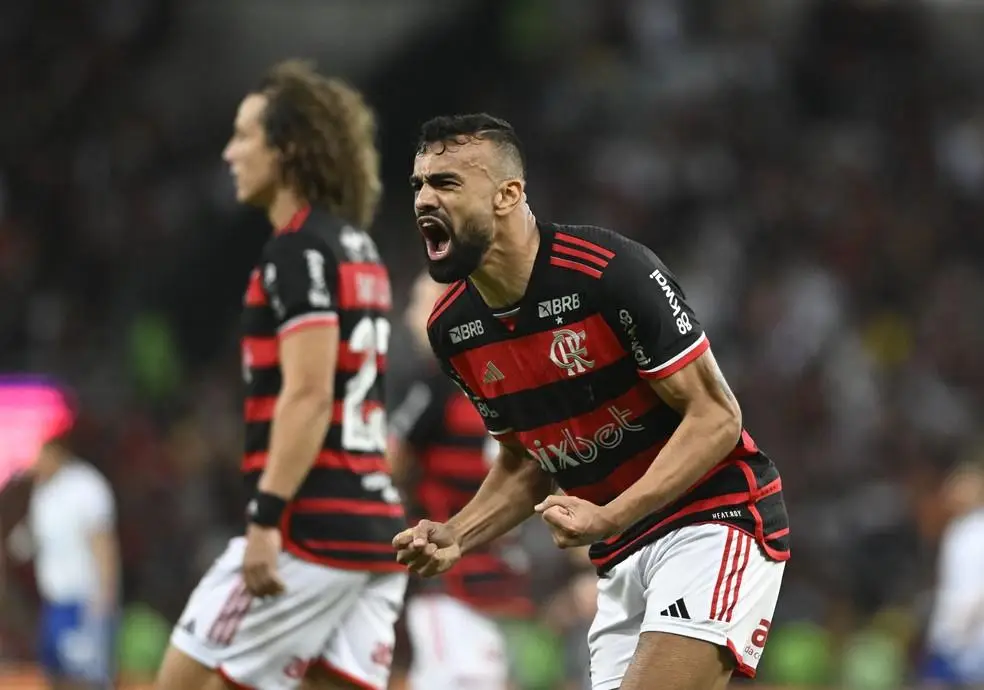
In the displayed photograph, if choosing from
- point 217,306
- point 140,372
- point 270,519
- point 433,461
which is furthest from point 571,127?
point 270,519

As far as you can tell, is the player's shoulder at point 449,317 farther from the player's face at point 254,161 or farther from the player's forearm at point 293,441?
the player's face at point 254,161

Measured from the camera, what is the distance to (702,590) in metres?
4.06

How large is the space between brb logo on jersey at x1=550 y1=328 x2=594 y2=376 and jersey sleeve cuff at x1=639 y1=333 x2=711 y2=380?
19 cm

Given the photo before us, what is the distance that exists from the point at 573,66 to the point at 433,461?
10.8 meters

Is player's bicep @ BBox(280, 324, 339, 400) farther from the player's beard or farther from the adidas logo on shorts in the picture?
the adidas logo on shorts

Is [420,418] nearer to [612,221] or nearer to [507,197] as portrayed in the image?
[507,197]

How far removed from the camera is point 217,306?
1520 centimetres

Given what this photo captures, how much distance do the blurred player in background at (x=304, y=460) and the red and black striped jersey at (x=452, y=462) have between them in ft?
5.83

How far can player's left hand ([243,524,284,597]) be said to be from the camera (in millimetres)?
4930

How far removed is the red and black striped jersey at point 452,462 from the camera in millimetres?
7129

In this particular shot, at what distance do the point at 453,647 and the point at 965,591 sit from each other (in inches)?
203

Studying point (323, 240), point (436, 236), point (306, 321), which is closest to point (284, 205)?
point (323, 240)

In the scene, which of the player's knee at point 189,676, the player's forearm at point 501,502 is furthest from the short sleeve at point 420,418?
the player's forearm at point 501,502

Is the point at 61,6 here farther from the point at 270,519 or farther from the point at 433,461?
the point at 270,519
